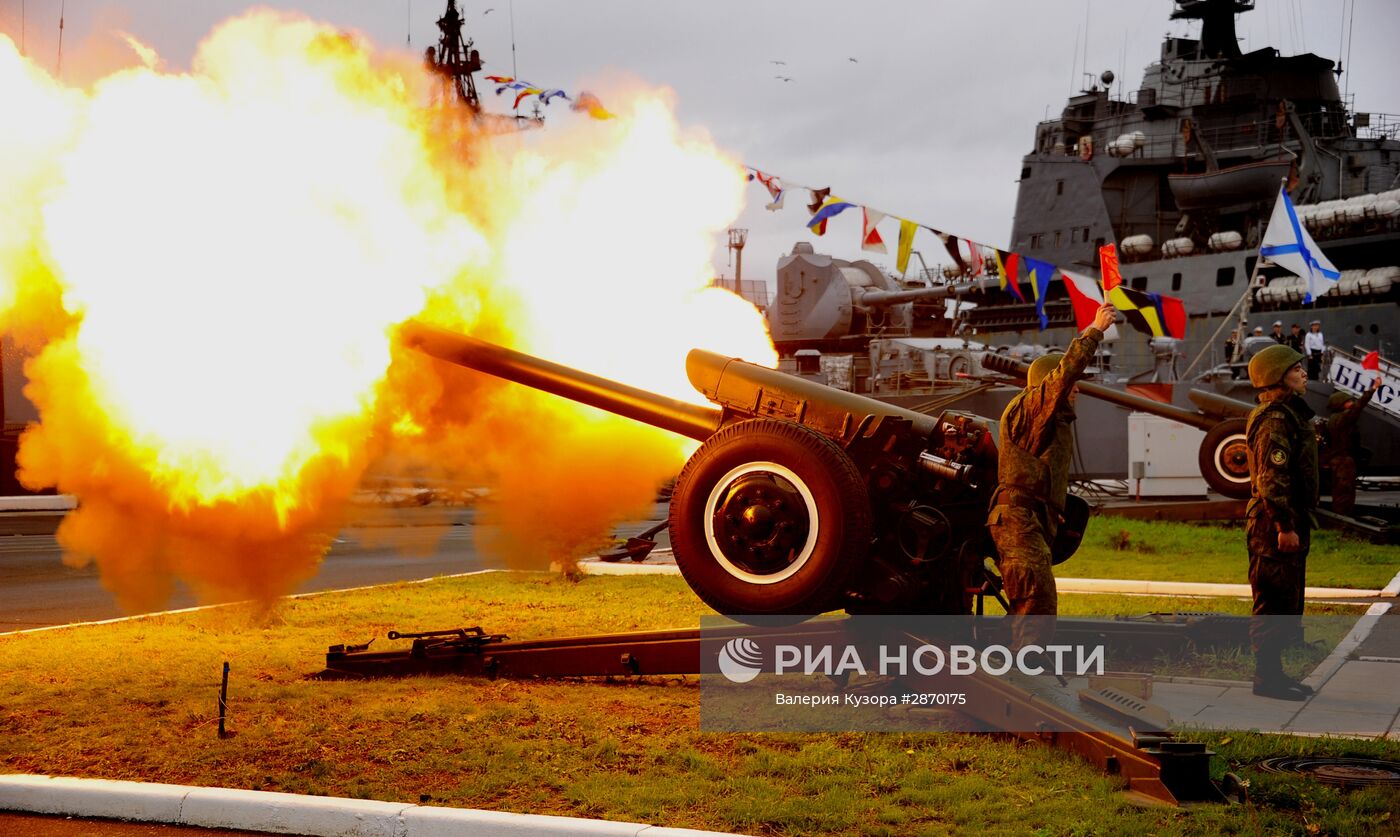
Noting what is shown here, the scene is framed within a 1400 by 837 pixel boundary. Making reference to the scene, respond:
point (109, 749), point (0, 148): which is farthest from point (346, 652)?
point (0, 148)

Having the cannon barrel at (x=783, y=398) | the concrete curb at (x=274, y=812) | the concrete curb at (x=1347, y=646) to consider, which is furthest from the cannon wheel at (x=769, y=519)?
the concrete curb at (x=1347, y=646)

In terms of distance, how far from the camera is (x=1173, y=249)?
36969mm

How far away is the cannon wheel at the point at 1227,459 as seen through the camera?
1777 cm

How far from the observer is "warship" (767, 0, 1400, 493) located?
32.0 m

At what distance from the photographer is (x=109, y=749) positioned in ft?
20.2

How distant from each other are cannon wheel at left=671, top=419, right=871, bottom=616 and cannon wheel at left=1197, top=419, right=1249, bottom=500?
41.8ft

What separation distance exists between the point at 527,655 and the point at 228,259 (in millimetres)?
3242

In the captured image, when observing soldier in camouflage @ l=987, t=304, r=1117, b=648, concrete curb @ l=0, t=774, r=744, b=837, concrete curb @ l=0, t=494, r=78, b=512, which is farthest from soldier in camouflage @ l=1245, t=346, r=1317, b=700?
concrete curb @ l=0, t=494, r=78, b=512

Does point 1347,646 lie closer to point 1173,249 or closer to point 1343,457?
point 1343,457

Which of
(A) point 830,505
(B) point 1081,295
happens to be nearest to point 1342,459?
(B) point 1081,295

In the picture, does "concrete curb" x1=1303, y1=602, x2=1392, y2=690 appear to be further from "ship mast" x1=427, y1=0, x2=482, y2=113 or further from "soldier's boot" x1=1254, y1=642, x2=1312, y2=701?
"ship mast" x1=427, y1=0, x2=482, y2=113

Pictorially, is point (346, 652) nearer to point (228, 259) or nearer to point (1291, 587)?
point (228, 259)

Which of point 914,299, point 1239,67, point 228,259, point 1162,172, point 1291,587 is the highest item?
point 1239,67

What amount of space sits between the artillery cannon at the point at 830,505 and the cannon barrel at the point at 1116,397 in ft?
11.4
